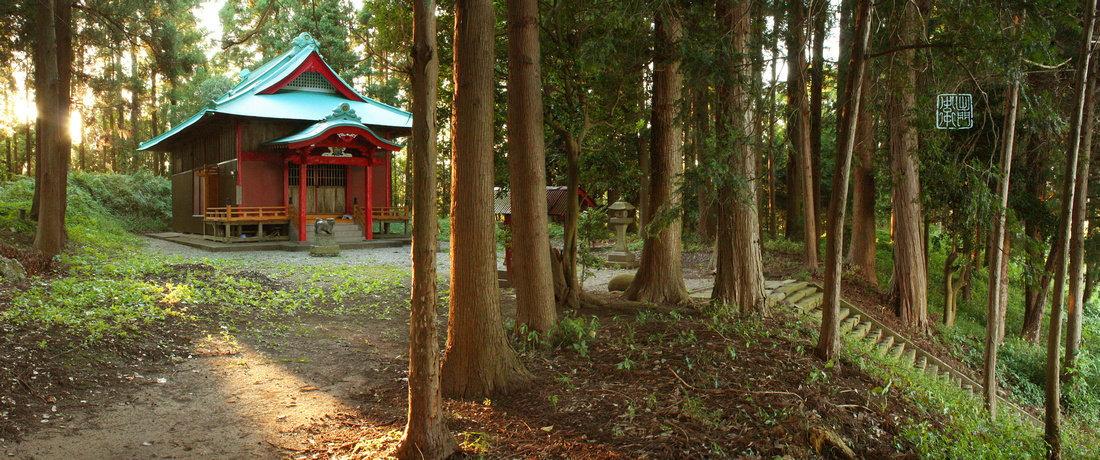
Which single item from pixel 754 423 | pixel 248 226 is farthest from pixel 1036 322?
pixel 248 226

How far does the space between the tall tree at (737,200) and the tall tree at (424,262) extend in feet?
14.3

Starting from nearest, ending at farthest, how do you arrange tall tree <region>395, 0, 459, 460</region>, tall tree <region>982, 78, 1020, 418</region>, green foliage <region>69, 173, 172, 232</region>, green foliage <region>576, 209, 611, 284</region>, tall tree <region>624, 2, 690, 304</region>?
tall tree <region>395, 0, 459, 460</region> < tall tree <region>982, 78, 1020, 418</region> < tall tree <region>624, 2, 690, 304</region> < green foliage <region>576, 209, 611, 284</region> < green foliage <region>69, 173, 172, 232</region>

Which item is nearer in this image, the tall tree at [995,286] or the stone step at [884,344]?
the tall tree at [995,286]

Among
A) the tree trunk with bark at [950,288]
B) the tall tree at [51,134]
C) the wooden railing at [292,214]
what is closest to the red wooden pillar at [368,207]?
the wooden railing at [292,214]

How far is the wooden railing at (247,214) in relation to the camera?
1925 cm

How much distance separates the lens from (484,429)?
180 inches

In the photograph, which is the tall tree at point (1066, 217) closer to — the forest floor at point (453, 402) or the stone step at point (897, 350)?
the stone step at point (897, 350)

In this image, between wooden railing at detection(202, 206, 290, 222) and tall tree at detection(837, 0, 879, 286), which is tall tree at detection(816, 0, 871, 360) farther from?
wooden railing at detection(202, 206, 290, 222)

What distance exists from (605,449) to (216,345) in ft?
15.8

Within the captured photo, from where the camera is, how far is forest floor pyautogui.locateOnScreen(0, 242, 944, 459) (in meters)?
4.27

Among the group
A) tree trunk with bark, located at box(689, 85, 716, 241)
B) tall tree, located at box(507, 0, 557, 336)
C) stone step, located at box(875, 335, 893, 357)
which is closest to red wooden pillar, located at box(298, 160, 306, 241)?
tall tree, located at box(507, 0, 557, 336)

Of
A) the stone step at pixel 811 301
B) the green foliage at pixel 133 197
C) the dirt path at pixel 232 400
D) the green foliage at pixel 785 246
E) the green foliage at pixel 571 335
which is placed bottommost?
the stone step at pixel 811 301

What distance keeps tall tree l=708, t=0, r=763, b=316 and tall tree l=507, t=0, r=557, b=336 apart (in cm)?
221

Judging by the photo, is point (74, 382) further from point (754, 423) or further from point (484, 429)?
point (754, 423)
